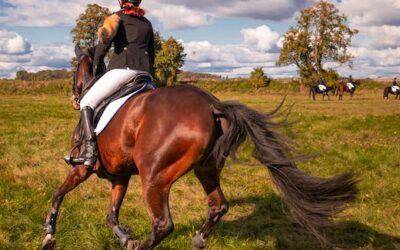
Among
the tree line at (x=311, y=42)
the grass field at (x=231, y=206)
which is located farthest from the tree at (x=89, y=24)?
the grass field at (x=231, y=206)

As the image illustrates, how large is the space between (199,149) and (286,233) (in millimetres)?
3070

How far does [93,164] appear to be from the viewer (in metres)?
5.64

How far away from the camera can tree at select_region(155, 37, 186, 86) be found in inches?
2638

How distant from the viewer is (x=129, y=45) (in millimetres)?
6031

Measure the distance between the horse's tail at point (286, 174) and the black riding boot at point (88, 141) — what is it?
1638mm

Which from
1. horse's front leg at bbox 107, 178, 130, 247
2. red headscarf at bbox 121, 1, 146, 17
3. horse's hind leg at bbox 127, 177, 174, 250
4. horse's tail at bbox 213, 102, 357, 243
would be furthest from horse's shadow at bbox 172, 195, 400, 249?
red headscarf at bbox 121, 1, 146, 17

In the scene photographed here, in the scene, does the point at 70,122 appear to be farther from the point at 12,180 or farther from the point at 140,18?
the point at 140,18

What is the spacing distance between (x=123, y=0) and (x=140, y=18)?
32 centimetres

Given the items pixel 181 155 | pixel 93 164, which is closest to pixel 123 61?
pixel 93 164

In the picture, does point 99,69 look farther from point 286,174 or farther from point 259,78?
point 259,78

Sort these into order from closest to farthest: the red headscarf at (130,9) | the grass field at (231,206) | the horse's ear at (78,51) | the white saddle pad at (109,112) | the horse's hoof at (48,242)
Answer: the white saddle pad at (109,112) < the horse's hoof at (48,242) < the red headscarf at (130,9) < the grass field at (231,206) < the horse's ear at (78,51)

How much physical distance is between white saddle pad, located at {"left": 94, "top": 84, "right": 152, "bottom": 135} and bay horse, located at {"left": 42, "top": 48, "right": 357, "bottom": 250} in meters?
0.26

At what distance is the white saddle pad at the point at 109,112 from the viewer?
18.1 feet

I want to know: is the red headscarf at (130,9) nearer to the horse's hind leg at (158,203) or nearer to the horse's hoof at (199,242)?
the horse's hind leg at (158,203)
